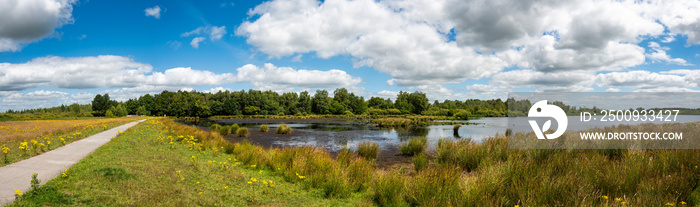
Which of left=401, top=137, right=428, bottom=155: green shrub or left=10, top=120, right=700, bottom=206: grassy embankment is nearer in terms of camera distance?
left=10, top=120, right=700, bottom=206: grassy embankment

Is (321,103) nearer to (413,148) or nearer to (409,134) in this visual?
(409,134)

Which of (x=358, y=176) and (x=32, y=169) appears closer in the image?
(x=32, y=169)

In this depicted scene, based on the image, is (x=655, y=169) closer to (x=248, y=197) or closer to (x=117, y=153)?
(x=248, y=197)

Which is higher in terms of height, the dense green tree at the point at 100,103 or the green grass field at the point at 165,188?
the dense green tree at the point at 100,103

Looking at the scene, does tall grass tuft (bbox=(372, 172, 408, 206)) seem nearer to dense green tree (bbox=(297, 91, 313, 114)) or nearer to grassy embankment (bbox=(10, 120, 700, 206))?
grassy embankment (bbox=(10, 120, 700, 206))

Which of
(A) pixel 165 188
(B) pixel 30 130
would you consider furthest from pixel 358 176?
(B) pixel 30 130

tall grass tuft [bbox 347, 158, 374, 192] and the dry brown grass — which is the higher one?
the dry brown grass

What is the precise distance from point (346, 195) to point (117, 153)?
A: 9491 mm

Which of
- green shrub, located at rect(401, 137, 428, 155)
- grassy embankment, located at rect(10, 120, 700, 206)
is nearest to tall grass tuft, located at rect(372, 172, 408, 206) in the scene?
grassy embankment, located at rect(10, 120, 700, 206)

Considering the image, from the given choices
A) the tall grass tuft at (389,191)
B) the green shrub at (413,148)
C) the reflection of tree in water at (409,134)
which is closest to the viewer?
the tall grass tuft at (389,191)

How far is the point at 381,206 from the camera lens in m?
Result: 6.59

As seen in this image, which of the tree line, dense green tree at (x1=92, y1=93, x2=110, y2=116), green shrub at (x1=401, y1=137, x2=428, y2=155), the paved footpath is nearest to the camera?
the paved footpath

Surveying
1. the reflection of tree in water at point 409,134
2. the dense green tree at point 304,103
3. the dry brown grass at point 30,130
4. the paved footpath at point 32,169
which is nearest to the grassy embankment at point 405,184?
the paved footpath at point 32,169

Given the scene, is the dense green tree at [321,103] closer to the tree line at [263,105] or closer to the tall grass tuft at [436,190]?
the tree line at [263,105]
